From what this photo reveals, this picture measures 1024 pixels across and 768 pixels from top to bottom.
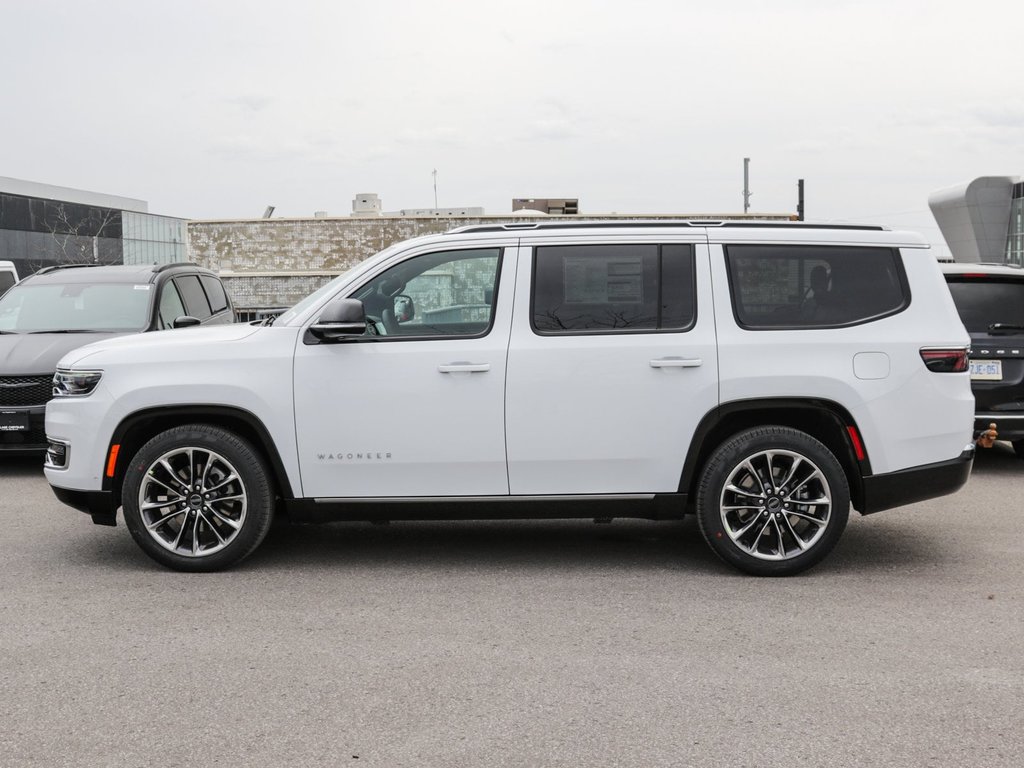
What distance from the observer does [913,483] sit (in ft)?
20.5

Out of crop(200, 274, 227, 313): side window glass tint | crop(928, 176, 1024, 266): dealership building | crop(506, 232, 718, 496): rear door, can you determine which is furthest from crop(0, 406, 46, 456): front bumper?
crop(928, 176, 1024, 266): dealership building

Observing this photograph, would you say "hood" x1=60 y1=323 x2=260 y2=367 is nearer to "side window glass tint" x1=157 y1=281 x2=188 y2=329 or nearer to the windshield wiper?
"side window glass tint" x1=157 y1=281 x2=188 y2=329

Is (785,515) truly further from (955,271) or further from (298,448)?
(955,271)

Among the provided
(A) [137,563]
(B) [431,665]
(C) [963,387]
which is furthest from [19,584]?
(C) [963,387]

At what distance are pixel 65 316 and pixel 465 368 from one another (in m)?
6.59

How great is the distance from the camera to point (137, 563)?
21.9 feet

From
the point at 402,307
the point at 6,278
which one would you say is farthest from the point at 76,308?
the point at 6,278

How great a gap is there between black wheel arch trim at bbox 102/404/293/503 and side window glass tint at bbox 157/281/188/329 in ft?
16.8

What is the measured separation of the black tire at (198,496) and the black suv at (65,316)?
3.68 meters

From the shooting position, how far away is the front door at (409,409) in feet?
20.3

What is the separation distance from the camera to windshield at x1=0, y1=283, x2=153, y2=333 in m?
11.1

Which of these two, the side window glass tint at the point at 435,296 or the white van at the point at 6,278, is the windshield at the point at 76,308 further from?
the white van at the point at 6,278

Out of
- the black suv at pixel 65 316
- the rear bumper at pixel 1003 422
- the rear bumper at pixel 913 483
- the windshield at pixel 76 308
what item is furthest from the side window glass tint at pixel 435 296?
the windshield at pixel 76 308

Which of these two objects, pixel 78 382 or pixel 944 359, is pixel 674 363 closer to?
pixel 944 359
